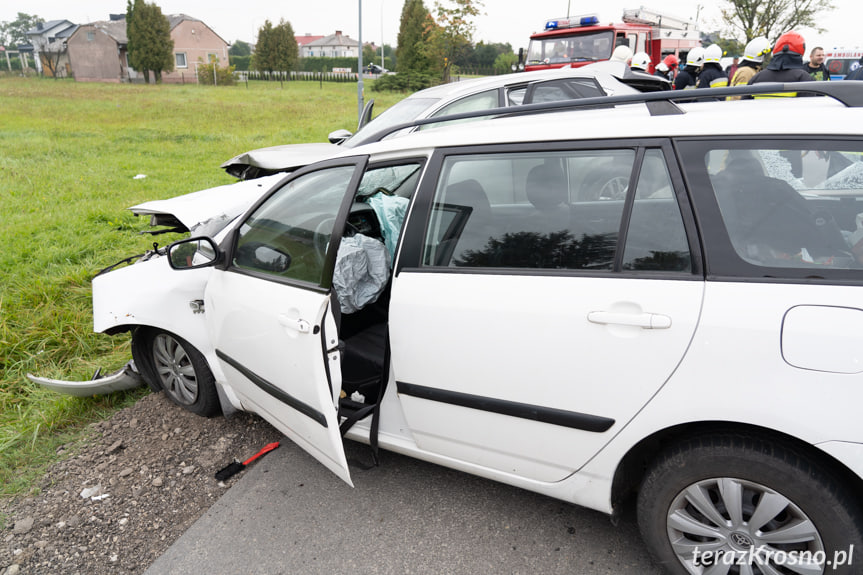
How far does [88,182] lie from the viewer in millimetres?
9258

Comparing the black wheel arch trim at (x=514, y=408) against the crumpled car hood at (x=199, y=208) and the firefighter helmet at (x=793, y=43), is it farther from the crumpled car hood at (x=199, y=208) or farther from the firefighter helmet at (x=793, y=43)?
the firefighter helmet at (x=793, y=43)

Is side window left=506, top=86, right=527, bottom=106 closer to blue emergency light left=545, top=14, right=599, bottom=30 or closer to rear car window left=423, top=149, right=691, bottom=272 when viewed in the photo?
rear car window left=423, top=149, right=691, bottom=272

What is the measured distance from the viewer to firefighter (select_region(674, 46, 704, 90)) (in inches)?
371

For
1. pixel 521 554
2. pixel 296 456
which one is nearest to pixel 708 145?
pixel 521 554

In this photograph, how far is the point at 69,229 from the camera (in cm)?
661

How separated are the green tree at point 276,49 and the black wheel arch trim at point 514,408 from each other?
5870 centimetres

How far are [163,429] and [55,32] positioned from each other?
87235mm

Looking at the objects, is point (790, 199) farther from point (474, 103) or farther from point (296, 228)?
point (474, 103)

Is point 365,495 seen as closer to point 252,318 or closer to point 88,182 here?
point 252,318

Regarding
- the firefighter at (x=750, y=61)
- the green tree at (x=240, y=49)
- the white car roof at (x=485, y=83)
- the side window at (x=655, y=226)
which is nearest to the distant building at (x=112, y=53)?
the white car roof at (x=485, y=83)

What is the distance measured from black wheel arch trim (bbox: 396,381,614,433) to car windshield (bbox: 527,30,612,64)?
13.3 metres

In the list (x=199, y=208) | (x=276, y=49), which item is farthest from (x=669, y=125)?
(x=276, y=49)

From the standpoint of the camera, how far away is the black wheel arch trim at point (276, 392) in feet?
7.48

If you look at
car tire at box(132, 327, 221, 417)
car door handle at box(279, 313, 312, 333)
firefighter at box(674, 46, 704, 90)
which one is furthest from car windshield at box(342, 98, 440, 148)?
firefighter at box(674, 46, 704, 90)
